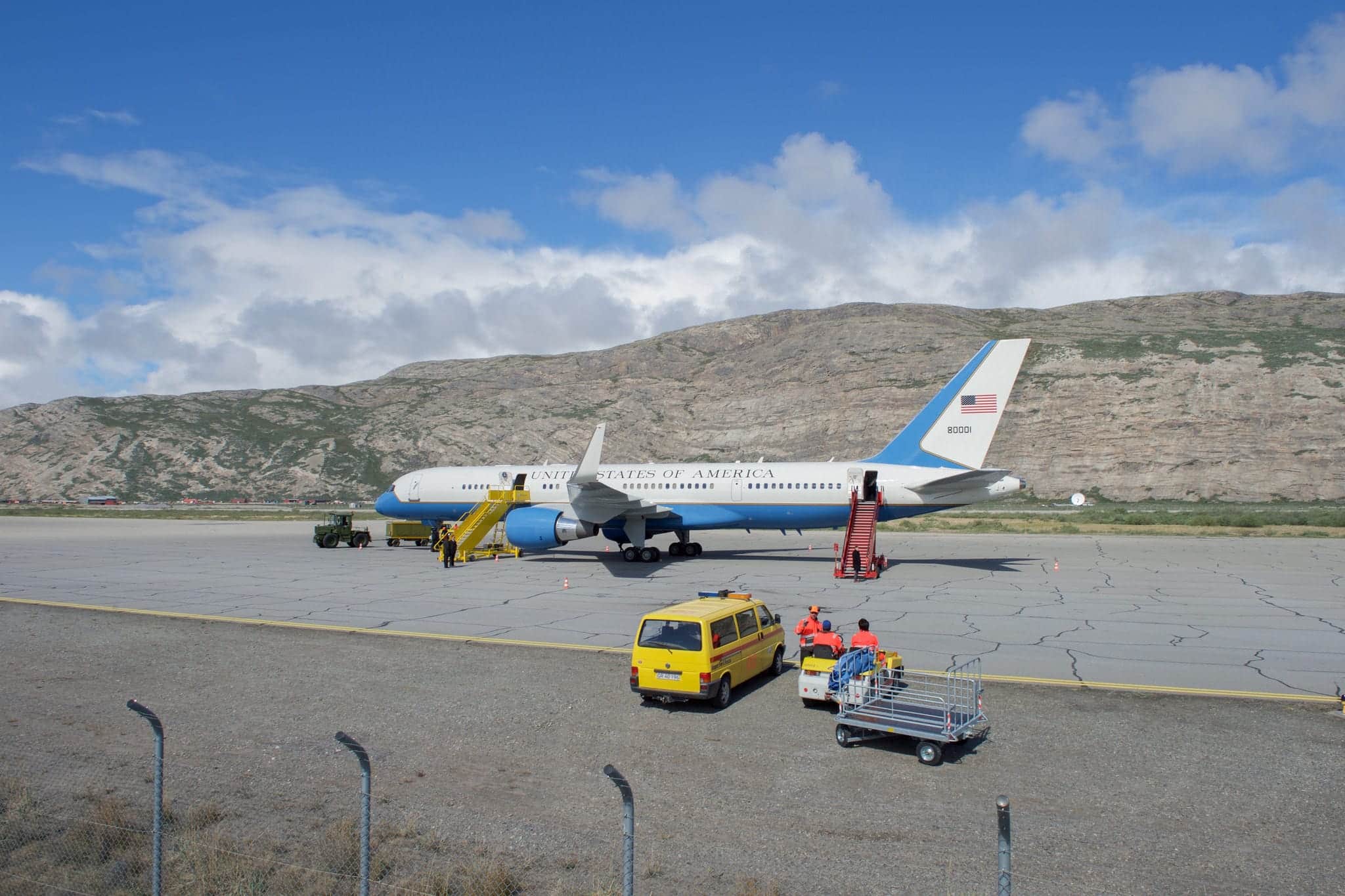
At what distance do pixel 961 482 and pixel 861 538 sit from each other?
12.9ft

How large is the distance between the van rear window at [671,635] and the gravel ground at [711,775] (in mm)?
963

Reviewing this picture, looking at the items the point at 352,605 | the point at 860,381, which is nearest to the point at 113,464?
the point at 860,381

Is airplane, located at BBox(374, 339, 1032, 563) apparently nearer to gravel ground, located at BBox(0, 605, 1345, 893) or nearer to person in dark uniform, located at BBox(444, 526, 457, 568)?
person in dark uniform, located at BBox(444, 526, 457, 568)

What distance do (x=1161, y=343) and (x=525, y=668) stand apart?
330 feet

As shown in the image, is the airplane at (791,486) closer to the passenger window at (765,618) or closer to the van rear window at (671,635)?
the passenger window at (765,618)

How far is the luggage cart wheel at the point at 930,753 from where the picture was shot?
10.0 metres

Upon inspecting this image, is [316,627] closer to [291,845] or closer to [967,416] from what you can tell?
[291,845]

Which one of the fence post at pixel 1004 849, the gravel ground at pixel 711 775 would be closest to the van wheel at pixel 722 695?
the gravel ground at pixel 711 775

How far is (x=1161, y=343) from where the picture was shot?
96062 millimetres

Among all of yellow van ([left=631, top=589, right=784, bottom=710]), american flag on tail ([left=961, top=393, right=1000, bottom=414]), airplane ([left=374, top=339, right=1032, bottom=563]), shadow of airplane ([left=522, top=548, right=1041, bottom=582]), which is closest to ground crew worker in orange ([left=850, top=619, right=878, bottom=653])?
yellow van ([left=631, top=589, right=784, bottom=710])

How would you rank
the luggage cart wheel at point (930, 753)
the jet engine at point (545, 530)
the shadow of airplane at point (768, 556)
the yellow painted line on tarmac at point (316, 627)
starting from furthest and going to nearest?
the jet engine at point (545, 530) < the shadow of airplane at point (768, 556) < the yellow painted line on tarmac at point (316, 627) < the luggage cart wheel at point (930, 753)

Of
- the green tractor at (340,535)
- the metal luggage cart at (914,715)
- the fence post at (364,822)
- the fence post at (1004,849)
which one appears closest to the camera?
the fence post at (1004,849)

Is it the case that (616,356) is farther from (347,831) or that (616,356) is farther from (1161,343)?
(347,831)

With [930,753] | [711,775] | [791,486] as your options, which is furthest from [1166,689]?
[791,486]
